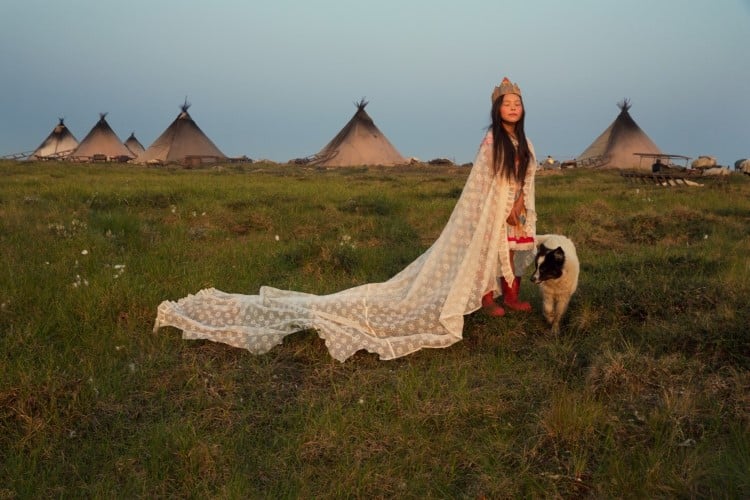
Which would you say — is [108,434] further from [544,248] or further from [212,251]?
[212,251]

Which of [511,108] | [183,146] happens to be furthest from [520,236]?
[183,146]

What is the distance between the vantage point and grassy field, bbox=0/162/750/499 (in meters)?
2.55

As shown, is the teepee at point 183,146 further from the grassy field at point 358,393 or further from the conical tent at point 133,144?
the grassy field at point 358,393

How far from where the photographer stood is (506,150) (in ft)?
14.7

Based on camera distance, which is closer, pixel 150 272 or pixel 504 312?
pixel 504 312

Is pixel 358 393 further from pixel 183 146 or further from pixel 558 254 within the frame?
pixel 183 146

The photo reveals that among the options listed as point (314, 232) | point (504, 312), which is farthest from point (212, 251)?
point (504, 312)

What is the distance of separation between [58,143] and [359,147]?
22207mm

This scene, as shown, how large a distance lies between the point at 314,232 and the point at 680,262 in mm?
4683

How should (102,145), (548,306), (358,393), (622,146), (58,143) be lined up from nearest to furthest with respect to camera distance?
1. (358,393)
2. (548,306)
3. (622,146)
4. (102,145)
5. (58,143)

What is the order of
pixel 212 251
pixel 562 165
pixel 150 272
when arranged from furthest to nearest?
pixel 562 165, pixel 212 251, pixel 150 272

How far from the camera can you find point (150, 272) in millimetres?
5496

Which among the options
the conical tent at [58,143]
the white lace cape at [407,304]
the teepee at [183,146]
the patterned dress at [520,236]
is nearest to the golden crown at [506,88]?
the white lace cape at [407,304]

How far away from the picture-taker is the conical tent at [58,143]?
37.3 meters
